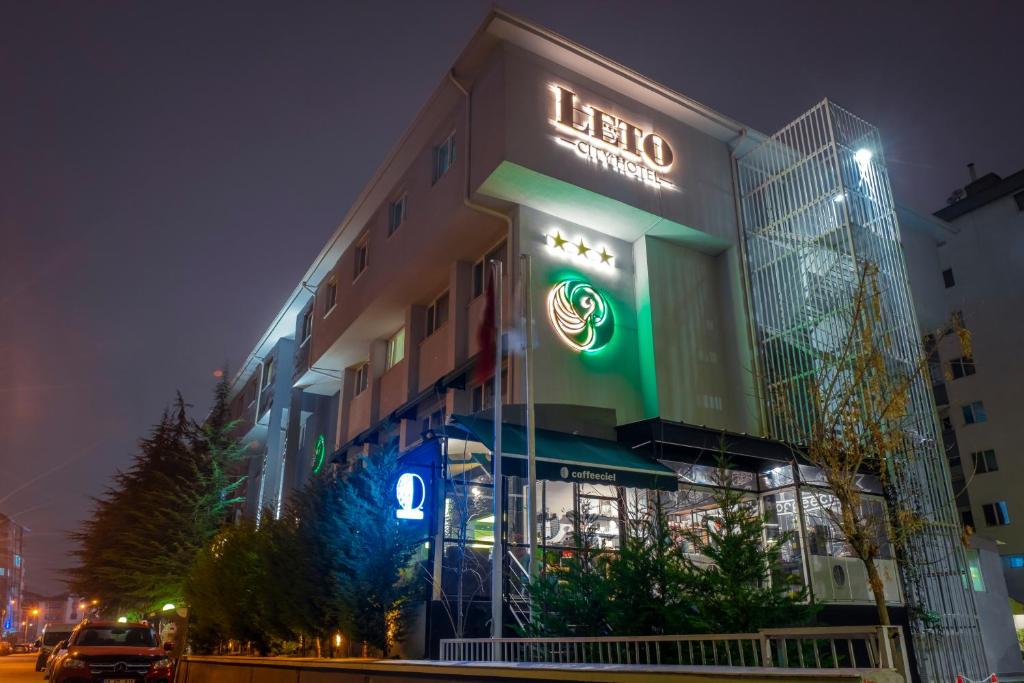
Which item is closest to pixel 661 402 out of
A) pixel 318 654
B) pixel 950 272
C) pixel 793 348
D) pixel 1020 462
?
pixel 793 348

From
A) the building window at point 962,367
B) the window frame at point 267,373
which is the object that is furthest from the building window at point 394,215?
the building window at point 962,367

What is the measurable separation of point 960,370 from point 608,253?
2917 cm

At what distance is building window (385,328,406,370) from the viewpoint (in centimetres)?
2645

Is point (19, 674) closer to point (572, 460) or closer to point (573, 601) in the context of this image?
point (572, 460)

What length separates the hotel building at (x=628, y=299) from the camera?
16.9m

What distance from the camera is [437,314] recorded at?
24.0m

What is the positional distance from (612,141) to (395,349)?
11439 mm

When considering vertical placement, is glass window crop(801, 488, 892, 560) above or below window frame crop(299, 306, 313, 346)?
below

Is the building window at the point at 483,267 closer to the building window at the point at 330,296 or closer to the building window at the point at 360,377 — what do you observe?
the building window at the point at 360,377

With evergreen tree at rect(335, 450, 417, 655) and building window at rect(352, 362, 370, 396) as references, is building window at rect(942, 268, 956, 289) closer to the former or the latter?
building window at rect(352, 362, 370, 396)

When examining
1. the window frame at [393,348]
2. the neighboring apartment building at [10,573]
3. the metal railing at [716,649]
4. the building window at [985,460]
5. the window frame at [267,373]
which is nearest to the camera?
the metal railing at [716,649]

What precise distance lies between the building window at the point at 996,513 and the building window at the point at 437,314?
29322 mm

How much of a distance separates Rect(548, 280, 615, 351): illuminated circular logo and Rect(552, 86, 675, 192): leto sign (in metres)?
3.40

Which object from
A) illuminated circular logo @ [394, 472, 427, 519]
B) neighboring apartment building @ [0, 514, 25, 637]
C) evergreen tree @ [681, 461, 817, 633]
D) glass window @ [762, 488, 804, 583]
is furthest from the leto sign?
neighboring apartment building @ [0, 514, 25, 637]
